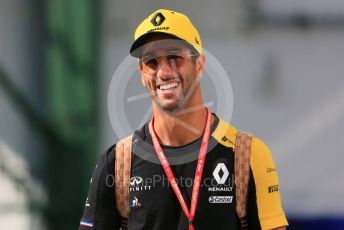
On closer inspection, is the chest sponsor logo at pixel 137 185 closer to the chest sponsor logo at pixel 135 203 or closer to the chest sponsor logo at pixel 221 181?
the chest sponsor logo at pixel 135 203

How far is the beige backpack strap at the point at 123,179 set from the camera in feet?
12.8

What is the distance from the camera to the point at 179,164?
389cm

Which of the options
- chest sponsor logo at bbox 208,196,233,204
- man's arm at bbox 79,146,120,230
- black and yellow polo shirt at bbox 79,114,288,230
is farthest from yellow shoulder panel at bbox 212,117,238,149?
man's arm at bbox 79,146,120,230

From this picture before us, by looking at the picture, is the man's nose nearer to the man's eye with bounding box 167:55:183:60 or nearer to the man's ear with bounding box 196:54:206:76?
the man's eye with bounding box 167:55:183:60

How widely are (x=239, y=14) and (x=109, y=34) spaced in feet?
5.06

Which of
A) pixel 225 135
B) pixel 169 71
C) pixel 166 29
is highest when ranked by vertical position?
pixel 166 29

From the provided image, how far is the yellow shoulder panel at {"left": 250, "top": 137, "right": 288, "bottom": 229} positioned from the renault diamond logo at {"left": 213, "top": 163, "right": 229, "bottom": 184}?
130 mm

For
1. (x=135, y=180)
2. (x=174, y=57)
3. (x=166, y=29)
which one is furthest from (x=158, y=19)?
(x=135, y=180)

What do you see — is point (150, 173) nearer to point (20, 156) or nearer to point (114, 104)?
point (114, 104)

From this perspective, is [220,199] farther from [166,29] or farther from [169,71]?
[166,29]

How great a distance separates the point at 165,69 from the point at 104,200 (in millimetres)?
696

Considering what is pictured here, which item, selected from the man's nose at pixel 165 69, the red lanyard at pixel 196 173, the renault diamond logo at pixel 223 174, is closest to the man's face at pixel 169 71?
the man's nose at pixel 165 69

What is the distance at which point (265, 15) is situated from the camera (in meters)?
9.60

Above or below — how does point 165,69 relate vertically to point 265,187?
above
